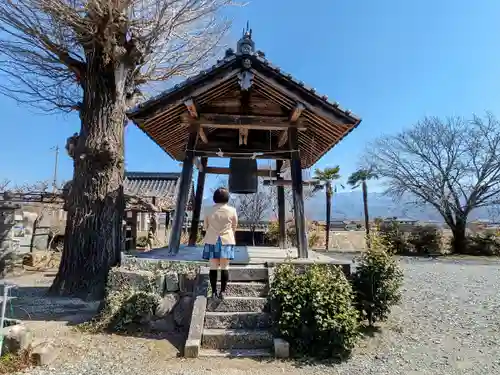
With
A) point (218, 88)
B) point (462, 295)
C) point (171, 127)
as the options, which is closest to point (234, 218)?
point (218, 88)

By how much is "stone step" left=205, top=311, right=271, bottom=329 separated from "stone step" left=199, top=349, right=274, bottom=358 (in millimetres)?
400

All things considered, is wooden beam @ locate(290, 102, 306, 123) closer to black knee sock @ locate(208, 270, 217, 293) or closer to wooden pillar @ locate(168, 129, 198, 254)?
wooden pillar @ locate(168, 129, 198, 254)

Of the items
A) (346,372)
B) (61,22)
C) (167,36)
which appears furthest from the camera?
(167,36)

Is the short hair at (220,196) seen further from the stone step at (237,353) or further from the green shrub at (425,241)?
the green shrub at (425,241)

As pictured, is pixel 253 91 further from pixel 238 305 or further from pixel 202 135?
pixel 238 305

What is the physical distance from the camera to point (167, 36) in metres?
8.16

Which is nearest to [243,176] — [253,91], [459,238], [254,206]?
[253,91]

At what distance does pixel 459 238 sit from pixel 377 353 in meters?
21.7

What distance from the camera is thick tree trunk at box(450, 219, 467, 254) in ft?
72.7

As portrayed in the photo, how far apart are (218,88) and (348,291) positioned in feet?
13.8

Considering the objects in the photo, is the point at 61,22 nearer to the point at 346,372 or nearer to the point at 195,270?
the point at 195,270

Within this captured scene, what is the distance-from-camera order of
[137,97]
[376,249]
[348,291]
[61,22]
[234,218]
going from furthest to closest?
[137,97] < [61,22] < [376,249] < [234,218] < [348,291]

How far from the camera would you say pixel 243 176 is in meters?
7.51

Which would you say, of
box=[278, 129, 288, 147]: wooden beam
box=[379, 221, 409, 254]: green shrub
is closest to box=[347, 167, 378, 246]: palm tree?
box=[379, 221, 409, 254]: green shrub
